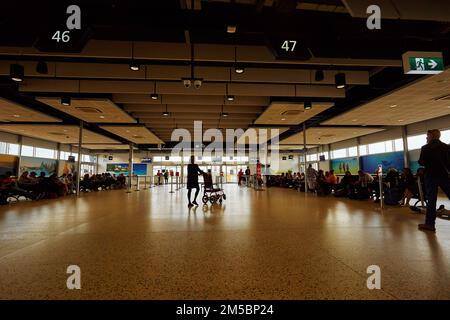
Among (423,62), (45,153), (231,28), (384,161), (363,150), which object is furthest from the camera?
(45,153)

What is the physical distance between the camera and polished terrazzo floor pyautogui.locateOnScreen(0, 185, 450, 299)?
1623 millimetres

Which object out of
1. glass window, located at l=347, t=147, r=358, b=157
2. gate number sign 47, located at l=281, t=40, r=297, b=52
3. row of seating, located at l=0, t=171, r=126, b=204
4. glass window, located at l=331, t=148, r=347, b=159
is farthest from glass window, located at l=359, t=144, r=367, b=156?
row of seating, located at l=0, t=171, r=126, b=204

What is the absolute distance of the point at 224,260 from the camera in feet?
7.26

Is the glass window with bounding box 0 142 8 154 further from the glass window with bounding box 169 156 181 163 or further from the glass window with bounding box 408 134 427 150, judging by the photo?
the glass window with bounding box 408 134 427 150

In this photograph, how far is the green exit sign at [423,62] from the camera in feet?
14.6

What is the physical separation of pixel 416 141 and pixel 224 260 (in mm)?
16382

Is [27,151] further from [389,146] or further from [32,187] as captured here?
[389,146]

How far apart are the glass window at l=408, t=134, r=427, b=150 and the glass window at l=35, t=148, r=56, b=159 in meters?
28.2

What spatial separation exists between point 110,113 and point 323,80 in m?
8.39

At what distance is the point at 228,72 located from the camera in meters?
6.53

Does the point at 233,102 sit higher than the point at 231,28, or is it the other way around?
the point at 233,102

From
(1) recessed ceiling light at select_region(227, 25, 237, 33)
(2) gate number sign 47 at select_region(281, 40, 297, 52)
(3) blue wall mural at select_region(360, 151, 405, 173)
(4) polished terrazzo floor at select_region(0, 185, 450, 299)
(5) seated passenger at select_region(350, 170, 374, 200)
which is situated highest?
(1) recessed ceiling light at select_region(227, 25, 237, 33)

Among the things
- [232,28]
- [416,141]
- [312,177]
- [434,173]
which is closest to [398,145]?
[416,141]
